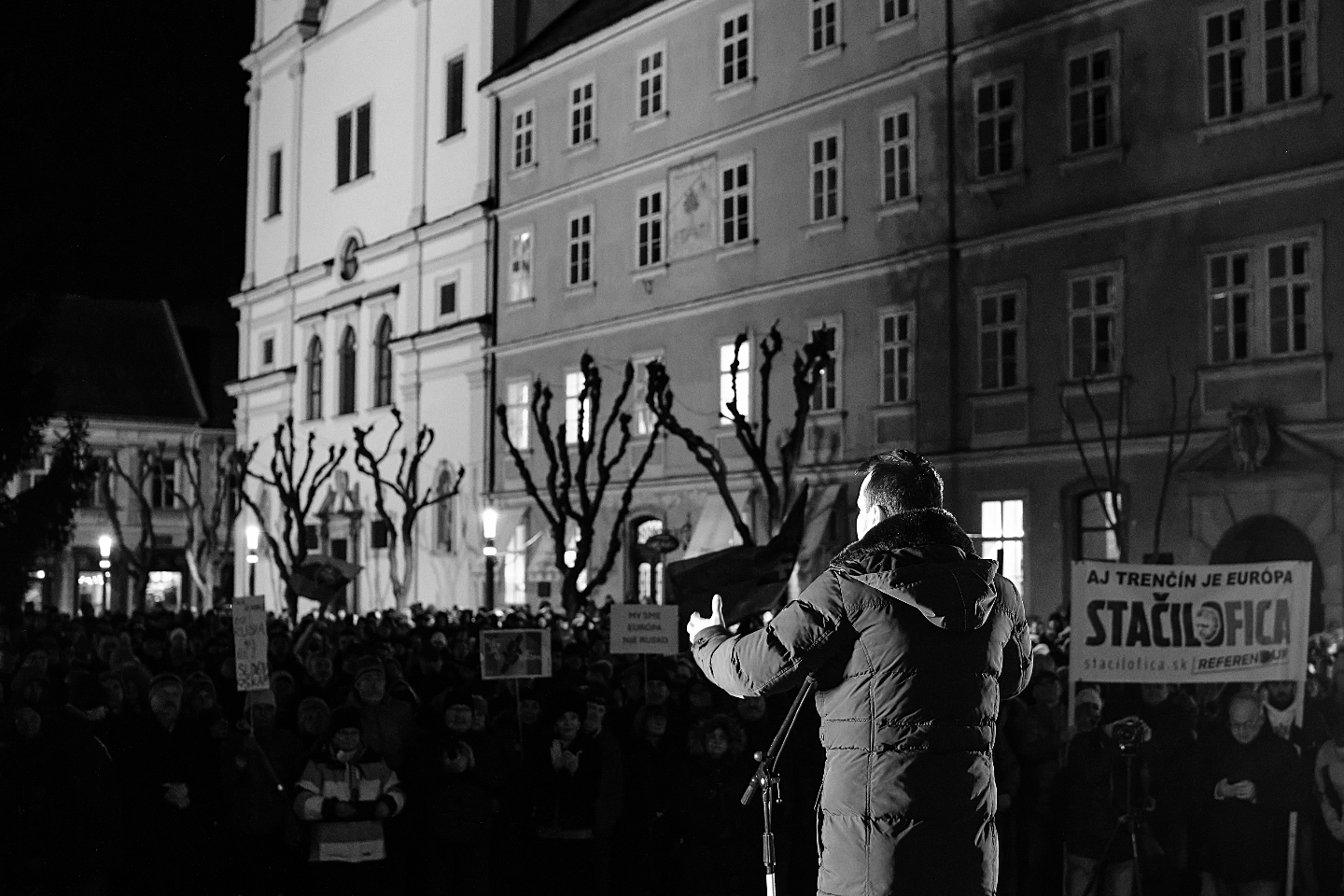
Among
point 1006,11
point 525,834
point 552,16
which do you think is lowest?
point 525,834

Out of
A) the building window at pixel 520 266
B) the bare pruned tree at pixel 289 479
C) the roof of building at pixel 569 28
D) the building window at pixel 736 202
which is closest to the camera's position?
the building window at pixel 736 202

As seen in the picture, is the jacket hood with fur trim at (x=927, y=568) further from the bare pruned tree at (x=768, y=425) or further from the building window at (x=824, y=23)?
the building window at (x=824, y=23)

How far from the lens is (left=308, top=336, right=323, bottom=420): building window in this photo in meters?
55.3

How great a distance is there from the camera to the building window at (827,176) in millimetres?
34688

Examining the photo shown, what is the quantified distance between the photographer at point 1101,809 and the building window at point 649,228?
93.7ft

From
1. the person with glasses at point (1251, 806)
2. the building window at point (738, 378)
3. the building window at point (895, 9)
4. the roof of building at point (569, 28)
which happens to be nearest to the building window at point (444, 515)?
the roof of building at point (569, 28)

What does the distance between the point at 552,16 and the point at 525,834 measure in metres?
36.0

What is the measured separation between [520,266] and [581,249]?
2.81 metres

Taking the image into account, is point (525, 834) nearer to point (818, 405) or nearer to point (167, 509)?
point (818, 405)

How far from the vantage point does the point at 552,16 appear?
1816 inches

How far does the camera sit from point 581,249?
42.6 metres

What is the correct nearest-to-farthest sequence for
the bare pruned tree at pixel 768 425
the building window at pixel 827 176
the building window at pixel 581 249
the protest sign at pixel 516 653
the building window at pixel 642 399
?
1. the protest sign at pixel 516 653
2. the bare pruned tree at pixel 768 425
3. the building window at pixel 827 176
4. the building window at pixel 642 399
5. the building window at pixel 581 249

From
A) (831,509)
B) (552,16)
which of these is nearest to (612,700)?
(831,509)

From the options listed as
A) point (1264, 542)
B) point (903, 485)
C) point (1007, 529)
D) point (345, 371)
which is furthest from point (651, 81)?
point (903, 485)
